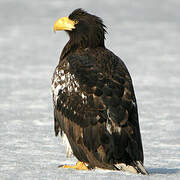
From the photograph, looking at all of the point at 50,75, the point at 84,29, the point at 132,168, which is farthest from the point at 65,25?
the point at 50,75

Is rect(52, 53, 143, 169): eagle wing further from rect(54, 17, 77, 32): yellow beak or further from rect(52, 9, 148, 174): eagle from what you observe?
rect(54, 17, 77, 32): yellow beak

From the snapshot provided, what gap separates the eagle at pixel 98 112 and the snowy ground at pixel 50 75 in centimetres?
30

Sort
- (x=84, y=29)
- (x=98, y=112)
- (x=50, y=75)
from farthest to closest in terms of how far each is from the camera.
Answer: (x=50, y=75) < (x=84, y=29) < (x=98, y=112)

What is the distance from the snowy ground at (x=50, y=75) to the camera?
951 centimetres

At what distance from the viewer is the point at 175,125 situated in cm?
1386

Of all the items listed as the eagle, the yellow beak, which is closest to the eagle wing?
the eagle

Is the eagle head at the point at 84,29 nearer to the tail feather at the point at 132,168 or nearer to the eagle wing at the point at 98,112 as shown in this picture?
the eagle wing at the point at 98,112

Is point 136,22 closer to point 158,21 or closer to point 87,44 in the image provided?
point 158,21

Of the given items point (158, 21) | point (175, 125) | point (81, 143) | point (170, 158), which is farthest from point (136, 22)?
point (81, 143)

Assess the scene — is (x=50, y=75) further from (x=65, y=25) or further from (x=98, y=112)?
(x=98, y=112)

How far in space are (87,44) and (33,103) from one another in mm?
6979

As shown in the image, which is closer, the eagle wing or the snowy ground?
the eagle wing

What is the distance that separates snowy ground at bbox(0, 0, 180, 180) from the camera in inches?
374

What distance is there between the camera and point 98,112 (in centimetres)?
789
